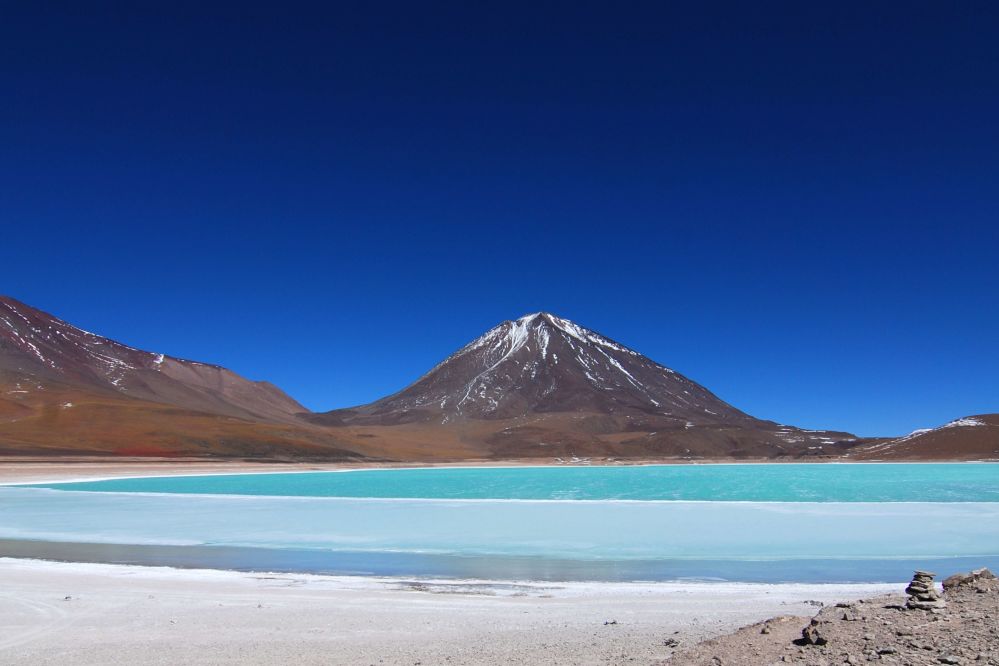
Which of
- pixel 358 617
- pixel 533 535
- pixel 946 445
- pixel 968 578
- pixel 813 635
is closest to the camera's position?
pixel 813 635

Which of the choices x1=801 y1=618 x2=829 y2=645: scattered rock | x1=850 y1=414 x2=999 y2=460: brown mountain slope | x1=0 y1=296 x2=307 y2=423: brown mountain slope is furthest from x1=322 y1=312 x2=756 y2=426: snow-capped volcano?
x1=801 y1=618 x2=829 y2=645: scattered rock

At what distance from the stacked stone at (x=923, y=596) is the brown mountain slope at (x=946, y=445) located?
10204 centimetres

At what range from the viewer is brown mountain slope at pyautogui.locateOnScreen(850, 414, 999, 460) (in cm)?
9594

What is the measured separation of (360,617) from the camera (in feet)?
26.0

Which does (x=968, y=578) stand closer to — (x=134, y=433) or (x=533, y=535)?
(x=533, y=535)

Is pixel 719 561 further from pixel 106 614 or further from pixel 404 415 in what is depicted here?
pixel 404 415

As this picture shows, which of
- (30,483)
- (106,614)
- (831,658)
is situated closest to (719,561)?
(831,658)

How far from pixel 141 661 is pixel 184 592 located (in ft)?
10.9

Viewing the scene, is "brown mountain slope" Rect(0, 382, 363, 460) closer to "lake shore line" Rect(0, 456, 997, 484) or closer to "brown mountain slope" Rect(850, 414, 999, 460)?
"lake shore line" Rect(0, 456, 997, 484)

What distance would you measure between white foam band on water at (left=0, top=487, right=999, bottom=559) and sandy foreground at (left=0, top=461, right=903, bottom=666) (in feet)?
12.9

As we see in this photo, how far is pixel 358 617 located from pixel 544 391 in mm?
163145

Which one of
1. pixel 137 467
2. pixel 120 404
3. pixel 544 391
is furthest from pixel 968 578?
pixel 544 391

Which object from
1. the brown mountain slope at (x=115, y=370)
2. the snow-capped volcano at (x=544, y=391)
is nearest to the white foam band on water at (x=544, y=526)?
the brown mountain slope at (x=115, y=370)

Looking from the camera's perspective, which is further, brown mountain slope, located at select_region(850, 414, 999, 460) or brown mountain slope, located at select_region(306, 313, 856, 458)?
brown mountain slope, located at select_region(306, 313, 856, 458)
